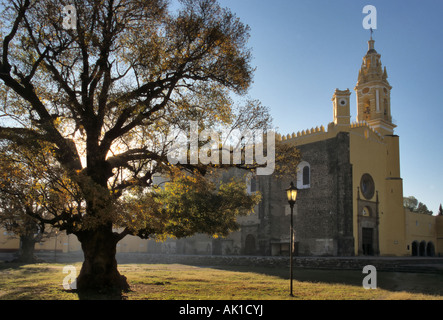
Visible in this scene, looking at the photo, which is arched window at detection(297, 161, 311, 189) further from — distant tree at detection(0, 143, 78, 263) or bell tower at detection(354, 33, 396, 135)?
distant tree at detection(0, 143, 78, 263)

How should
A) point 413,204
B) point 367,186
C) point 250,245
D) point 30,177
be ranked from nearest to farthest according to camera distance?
1. point 30,177
2. point 367,186
3. point 250,245
4. point 413,204

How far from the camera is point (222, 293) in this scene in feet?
37.2

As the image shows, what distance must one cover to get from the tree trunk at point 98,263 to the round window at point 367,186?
904 inches

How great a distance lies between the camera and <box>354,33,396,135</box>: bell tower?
3528 centimetres

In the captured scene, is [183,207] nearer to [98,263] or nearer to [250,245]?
[98,263]

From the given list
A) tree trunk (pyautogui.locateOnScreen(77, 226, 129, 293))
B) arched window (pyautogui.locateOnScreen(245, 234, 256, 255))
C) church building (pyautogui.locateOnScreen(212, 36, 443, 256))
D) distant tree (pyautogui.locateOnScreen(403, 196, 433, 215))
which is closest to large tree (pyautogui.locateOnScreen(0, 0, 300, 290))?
tree trunk (pyautogui.locateOnScreen(77, 226, 129, 293))

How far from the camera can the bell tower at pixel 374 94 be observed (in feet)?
116

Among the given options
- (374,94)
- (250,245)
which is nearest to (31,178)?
(250,245)

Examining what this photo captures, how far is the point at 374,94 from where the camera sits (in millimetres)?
36031

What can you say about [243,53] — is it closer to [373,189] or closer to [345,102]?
[345,102]

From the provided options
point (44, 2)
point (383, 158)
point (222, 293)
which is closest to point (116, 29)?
point (44, 2)

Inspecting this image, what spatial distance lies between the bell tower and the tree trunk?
1145 inches

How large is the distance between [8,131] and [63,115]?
1905 mm

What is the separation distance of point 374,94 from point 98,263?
3136 centimetres
